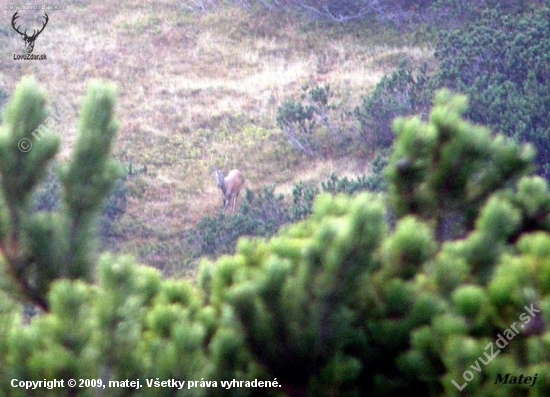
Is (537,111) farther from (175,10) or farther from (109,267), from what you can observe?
(175,10)

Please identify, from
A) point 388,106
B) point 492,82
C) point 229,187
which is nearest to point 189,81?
point 388,106

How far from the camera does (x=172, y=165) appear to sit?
14016mm

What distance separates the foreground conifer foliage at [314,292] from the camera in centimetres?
227

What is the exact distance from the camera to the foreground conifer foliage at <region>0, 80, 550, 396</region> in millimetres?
2271

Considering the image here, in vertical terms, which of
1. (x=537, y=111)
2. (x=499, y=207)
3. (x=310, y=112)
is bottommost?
(x=310, y=112)

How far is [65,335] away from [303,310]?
75 centimetres

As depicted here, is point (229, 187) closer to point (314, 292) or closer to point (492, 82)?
point (492, 82)

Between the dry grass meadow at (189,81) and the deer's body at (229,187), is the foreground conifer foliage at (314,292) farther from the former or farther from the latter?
the deer's body at (229,187)

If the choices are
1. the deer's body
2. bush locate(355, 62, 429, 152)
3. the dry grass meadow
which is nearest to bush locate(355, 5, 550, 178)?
bush locate(355, 62, 429, 152)

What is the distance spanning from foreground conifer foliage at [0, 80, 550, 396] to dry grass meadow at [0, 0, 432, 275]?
7.19m

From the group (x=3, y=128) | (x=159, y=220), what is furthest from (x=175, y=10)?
(x=3, y=128)

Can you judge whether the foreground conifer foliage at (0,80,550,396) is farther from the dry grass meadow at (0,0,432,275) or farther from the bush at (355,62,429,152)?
the bush at (355,62,429,152)

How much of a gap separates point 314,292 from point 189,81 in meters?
15.8

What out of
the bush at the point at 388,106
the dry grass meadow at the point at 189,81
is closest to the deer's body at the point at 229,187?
the dry grass meadow at the point at 189,81
